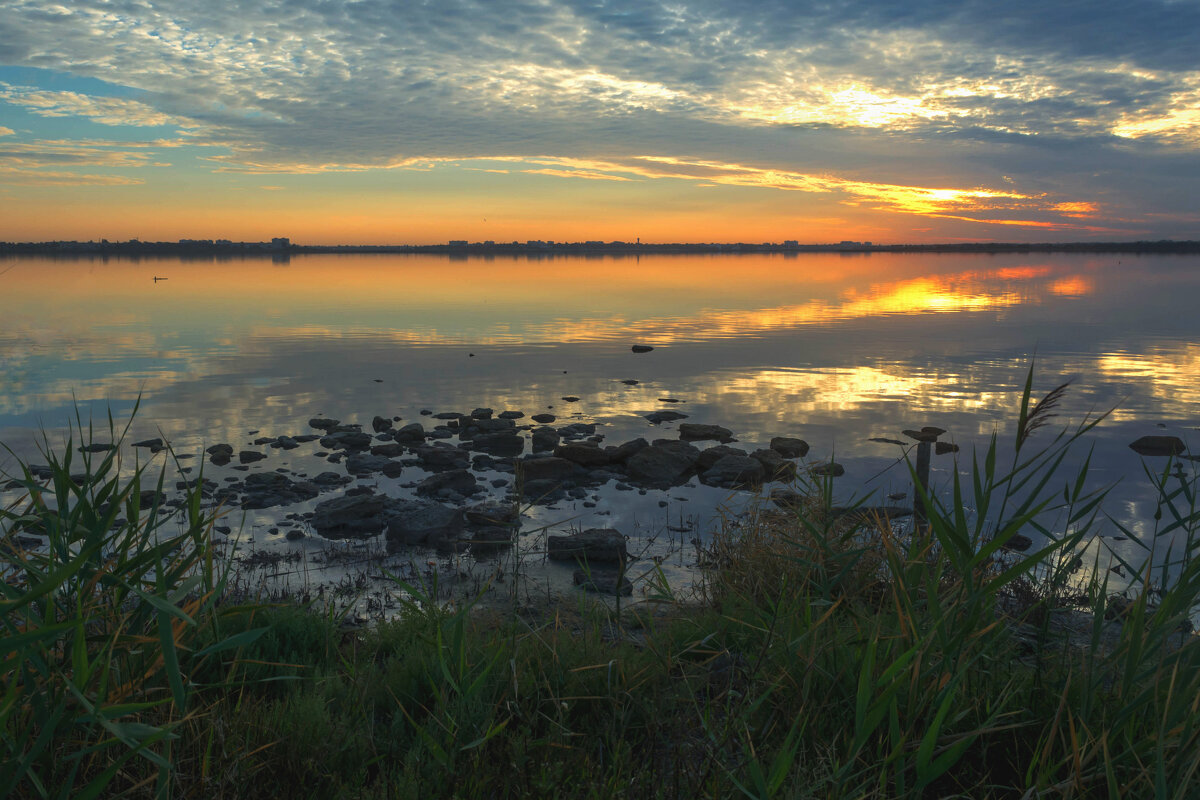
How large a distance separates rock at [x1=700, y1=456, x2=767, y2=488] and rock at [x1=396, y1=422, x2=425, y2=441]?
23.8 ft

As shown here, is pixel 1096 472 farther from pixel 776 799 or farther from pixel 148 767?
pixel 148 767

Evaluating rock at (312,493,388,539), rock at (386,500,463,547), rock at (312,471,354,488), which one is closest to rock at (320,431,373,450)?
rock at (312,471,354,488)

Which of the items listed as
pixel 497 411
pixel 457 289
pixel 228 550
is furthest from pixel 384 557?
pixel 457 289

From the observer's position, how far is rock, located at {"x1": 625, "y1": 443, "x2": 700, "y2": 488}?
15.6 m

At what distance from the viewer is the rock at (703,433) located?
19219mm

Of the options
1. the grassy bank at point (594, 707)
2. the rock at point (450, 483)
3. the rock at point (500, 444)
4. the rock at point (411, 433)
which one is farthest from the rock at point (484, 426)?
the grassy bank at point (594, 707)

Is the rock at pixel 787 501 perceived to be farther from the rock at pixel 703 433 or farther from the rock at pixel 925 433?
the rock at pixel 925 433

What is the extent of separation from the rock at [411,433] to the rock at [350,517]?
5.27 meters

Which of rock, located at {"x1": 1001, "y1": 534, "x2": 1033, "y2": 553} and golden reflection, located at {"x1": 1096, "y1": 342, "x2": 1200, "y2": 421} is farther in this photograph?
golden reflection, located at {"x1": 1096, "y1": 342, "x2": 1200, "y2": 421}

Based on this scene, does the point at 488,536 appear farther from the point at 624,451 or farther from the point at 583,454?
the point at 624,451

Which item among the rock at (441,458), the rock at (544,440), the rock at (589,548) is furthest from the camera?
the rock at (544,440)

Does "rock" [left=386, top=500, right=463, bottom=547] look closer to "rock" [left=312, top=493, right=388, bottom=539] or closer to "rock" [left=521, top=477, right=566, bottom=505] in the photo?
"rock" [left=312, top=493, right=388, bottom=539]

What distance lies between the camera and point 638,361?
32000 millimetres

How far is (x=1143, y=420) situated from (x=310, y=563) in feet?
75.7
